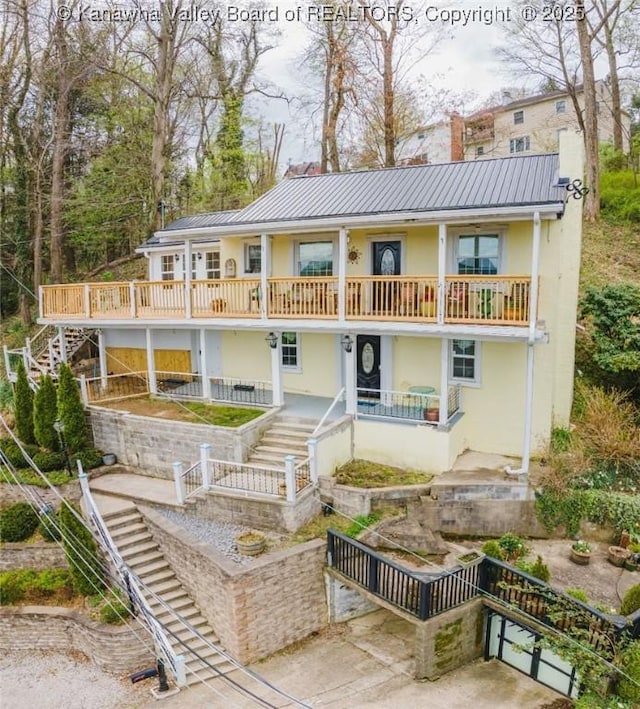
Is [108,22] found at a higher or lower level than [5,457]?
higher

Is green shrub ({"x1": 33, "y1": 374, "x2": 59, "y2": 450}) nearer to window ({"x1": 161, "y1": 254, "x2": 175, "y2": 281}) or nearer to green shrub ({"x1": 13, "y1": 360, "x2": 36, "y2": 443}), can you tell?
green shrub ({"x1": 13, "y1": 360, "x2": 36, "y2": 443})

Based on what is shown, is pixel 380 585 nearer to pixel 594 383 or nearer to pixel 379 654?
pixel 379 654

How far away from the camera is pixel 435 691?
30.8 feet

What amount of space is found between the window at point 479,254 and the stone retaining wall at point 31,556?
39.8 ft

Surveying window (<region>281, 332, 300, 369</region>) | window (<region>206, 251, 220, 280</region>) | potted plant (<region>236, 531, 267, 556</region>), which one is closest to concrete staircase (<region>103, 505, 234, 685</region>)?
potted plant (<region>236, 531, 267, 556</region>)

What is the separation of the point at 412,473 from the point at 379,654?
168 inches

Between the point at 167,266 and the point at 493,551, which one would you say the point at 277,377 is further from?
the point at 167,266

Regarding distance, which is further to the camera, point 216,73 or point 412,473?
point 216,73

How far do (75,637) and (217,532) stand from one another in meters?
3.59

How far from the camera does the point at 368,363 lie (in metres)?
15.5

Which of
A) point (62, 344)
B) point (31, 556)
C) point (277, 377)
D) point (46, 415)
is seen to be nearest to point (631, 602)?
point (277, 377)

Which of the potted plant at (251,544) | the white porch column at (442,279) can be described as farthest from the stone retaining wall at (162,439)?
the white porch column at (442,279)

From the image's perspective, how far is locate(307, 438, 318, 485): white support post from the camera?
12227mm

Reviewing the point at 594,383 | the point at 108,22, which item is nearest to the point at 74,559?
the point at 594,383
